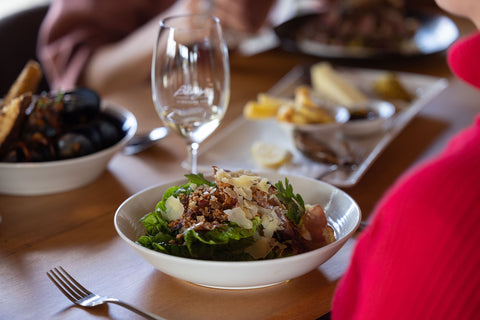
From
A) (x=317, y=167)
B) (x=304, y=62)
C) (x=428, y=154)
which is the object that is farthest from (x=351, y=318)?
(x=304, y=62)

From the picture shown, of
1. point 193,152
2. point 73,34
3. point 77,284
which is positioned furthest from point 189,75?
point 73,34

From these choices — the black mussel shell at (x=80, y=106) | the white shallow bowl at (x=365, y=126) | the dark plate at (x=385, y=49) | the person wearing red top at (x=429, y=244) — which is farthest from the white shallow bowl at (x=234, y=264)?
the dark plate at (x=385, y=49)

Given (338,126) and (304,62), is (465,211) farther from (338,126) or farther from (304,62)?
(304,62)

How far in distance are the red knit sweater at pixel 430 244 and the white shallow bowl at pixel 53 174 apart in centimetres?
61

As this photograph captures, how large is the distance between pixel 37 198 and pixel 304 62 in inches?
42.9

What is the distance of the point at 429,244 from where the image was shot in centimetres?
47

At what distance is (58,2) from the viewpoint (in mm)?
2066

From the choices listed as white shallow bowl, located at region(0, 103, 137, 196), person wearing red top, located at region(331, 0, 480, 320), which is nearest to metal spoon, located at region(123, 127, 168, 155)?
white shallow bowl, located at region(0, 103, 137, 196)

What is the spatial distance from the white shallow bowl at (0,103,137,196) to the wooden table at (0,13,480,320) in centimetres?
2

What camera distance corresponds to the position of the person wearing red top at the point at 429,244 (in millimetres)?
464

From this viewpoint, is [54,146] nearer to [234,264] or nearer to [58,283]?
[58,283]

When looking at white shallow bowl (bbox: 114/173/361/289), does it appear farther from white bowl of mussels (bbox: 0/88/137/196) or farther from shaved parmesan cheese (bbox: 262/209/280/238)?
white bowl of mussels (bbox: 0/88/137/196)

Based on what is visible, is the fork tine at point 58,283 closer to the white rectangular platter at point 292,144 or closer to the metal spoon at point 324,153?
the white rectangular platter at point 292,144

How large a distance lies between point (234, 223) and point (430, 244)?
0.84ft
